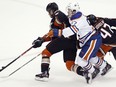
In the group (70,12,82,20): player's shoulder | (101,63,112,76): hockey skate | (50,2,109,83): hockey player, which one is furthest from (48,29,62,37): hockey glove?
(101,63,112,76): hockey skate

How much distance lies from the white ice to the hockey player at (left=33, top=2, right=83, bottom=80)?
0.11 m

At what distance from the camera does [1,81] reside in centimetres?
334

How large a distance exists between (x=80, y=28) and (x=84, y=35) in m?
0.08

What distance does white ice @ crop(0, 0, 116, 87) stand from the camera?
3357mm

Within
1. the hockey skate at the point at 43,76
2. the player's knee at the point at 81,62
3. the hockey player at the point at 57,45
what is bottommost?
the hockey skate at the point at 43,76

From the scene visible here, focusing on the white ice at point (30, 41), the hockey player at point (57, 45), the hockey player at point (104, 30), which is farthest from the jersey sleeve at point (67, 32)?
the white ice at point (30, 41)

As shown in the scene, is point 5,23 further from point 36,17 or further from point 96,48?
point 96,48

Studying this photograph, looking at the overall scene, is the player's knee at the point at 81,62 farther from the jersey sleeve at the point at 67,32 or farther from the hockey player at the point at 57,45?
the jersey sleeve at the point at 67,32

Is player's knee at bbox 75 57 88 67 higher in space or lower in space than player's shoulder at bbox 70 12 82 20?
lower

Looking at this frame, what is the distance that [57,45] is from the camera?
3354 millimetres

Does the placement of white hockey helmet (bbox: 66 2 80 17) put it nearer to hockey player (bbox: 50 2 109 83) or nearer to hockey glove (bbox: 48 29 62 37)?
hockey player (bbox: 50 2 109 83)

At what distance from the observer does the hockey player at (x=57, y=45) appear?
3.34 m

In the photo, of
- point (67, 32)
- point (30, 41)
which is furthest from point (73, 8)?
point (30, 41)

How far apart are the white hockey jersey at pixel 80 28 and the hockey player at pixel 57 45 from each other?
0.46ft
